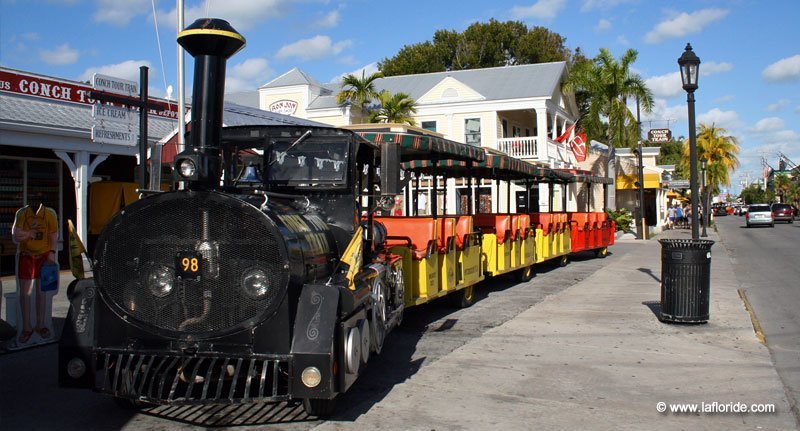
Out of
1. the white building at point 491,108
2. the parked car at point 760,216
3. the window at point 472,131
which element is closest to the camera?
the white building at point 491,108

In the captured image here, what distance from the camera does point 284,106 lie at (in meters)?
36.5

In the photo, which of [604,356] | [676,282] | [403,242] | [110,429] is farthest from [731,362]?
[110,429]

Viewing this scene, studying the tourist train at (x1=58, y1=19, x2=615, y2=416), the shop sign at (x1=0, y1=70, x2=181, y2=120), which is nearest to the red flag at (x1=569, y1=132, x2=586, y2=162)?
the shop sign at (x1=0, y1=70, x2=181, y2=120)

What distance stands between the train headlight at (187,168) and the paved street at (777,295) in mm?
4975

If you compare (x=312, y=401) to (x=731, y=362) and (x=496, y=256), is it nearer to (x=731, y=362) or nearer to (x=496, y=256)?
(x=731, y=362)

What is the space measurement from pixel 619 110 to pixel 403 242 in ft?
81.6

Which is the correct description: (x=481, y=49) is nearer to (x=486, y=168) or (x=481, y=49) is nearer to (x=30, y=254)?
(x=486, y=168)

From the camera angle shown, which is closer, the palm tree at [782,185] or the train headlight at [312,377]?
the train headlight at [312,377]

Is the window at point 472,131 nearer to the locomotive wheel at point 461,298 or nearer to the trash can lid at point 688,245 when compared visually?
the locomotive wheel at point 461,298

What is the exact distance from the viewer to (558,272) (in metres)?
17.0

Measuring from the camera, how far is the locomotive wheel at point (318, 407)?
5094mm

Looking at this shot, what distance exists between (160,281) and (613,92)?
98.7ft

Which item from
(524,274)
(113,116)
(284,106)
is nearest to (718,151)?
(284,106)

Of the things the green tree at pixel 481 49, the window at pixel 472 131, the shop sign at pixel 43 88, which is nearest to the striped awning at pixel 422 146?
the shop sign at pixel 43 88
